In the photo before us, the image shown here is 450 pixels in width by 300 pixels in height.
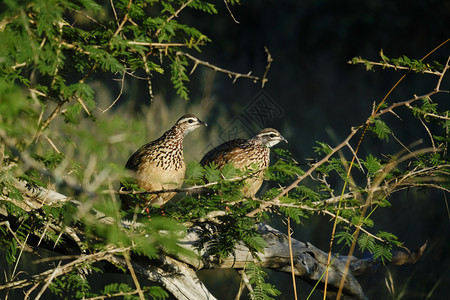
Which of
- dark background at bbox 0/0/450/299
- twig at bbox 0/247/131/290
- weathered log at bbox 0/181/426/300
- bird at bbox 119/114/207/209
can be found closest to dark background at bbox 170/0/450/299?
dark background at bbox 0/0/450/299

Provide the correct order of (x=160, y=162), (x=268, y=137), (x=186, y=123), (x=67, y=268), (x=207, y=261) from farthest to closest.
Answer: (x=268, y=137)
(x=186, y=123)
(x=160, y=162)
(x=207, y=261)
(x=67, y=268)

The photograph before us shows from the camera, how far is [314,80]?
1130 cm

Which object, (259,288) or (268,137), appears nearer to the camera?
(259,288)

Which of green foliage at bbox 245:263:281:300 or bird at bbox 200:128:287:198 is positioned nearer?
green foliage at bbox 245:263:281:300

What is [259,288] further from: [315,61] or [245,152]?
[315,61]

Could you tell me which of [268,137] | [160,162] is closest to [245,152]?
[268,137]

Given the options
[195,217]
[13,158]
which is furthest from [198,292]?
[13,158]

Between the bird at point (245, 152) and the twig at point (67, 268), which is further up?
the twig at point (67, 268)

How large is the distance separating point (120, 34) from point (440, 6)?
29.7 ft

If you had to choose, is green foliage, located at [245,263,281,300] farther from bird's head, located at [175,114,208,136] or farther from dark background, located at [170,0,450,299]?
dark background, located at [170,0,450,299]

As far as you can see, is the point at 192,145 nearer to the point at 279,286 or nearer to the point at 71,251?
the point at 279,286

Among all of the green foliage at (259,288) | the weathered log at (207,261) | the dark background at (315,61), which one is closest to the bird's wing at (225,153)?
the weathered log at (207,261)

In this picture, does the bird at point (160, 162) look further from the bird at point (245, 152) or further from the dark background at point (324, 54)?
the dark background at point (324, 54)

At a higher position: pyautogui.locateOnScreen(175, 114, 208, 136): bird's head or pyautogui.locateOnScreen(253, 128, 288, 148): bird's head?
pyautogui.locateOnScreen(175, 114, 208, 136): bird's head
